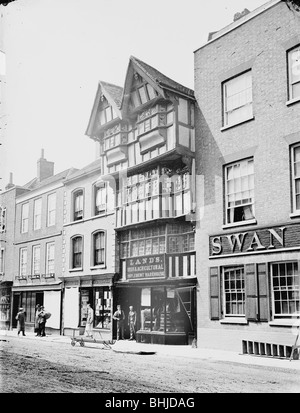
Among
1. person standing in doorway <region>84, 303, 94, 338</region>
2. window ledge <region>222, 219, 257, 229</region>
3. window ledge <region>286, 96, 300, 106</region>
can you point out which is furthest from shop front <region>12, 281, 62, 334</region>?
window ledge <region>286, 96, 300, 106</region>

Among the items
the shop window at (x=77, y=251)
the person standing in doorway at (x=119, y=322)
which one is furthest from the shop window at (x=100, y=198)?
the person standing in doorway at (x=119, y=322)

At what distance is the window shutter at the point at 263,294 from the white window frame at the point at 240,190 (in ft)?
5.25

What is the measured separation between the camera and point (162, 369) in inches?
464

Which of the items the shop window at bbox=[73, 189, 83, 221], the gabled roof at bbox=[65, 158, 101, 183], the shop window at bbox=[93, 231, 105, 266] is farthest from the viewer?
the shop window at bbox=[73, 189, 83, 221]

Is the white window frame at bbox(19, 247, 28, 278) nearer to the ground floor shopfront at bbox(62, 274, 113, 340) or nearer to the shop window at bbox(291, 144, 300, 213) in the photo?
the ground floor shopfront at bbox(62, 274, 113, 340)

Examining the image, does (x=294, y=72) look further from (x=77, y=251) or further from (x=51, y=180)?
(x=77, y=251)

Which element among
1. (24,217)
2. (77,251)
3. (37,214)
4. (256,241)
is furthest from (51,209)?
(256,241)

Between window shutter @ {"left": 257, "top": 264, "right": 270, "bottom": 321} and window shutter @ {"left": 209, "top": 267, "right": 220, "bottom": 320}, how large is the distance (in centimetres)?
176

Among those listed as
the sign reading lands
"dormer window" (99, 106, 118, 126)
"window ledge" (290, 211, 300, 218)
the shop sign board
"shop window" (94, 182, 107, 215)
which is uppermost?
"dormer window" (99, 106, 118, 126)

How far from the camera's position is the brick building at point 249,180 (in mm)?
14219

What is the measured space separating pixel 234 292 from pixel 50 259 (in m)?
10.9

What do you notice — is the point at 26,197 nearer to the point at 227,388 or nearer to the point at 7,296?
the point at 7,296

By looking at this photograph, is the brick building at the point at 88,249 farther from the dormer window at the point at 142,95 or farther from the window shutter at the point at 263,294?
the window shutter at the point at 263,294

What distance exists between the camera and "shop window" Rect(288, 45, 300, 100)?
14.2 metres
